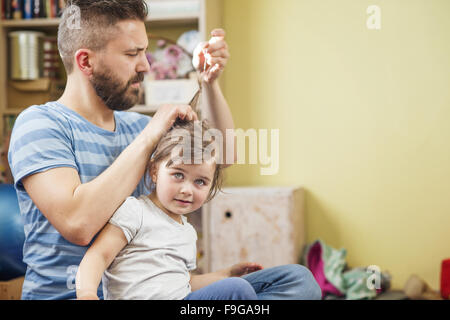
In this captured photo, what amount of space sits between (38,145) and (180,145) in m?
0.19

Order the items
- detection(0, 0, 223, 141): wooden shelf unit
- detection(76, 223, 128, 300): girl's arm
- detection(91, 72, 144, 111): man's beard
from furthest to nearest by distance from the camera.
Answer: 1. detection(0, 0, 223, 141): wooden shelf unit
2. detection(91, 72, 144, 111): man's beard
3. detection(76, 223, 128, 300): girl's arm

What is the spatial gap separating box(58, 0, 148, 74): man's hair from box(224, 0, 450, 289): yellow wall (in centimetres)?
19

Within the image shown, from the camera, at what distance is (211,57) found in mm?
660

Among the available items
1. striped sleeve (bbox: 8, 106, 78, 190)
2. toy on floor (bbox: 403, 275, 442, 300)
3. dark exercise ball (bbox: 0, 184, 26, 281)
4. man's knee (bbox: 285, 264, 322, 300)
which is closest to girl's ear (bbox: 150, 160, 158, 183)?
striped sleeve (bbox: 8, 106, 78, 190)

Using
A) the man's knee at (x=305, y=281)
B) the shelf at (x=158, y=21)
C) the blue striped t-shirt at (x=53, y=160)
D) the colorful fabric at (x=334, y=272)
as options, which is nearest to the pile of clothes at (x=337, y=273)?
the colorful fabric at (x=334, y=272)

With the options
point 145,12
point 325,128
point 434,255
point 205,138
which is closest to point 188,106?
point 205,138

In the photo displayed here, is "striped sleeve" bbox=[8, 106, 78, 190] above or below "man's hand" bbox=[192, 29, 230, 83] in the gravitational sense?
below

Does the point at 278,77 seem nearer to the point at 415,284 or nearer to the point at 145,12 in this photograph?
the point at 145,12

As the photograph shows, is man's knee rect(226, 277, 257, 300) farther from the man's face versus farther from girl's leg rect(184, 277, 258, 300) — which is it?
the man's face

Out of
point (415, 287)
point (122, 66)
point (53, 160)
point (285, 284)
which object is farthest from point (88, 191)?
point (415, 287)

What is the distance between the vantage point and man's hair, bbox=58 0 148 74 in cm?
61

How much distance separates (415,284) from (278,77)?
42cm

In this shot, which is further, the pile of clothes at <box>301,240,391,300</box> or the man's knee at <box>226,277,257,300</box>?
the pile of clothes at <box>301,240,391,300</box>

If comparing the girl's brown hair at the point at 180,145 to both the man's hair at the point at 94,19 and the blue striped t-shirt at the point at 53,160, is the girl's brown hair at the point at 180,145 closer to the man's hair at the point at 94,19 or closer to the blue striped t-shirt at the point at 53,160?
the blue striped t-shirt at the point at 53,160
